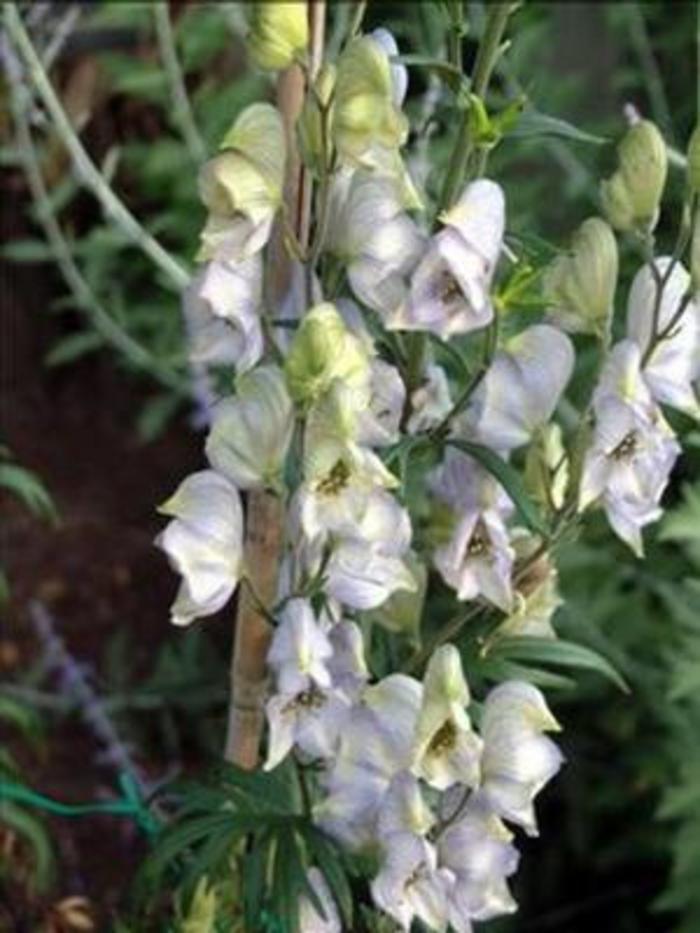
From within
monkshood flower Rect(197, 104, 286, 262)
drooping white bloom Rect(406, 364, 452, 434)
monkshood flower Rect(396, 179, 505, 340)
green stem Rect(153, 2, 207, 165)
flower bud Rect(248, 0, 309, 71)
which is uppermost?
flower bud Rect(248, 0, 309, 71)

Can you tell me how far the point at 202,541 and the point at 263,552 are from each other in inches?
3.6

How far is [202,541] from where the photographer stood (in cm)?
116

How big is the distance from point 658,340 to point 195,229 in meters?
1.57

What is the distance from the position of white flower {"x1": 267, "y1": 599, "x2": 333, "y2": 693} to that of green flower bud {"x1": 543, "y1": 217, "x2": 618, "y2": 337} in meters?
0.21

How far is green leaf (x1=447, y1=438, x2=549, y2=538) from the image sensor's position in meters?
1.17

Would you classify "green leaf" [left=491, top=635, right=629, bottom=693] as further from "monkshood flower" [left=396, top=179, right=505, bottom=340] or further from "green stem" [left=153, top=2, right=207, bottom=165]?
"green stem" [left=153, top=2, right=207, bottom=165]

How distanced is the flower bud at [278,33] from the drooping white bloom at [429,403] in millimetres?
228

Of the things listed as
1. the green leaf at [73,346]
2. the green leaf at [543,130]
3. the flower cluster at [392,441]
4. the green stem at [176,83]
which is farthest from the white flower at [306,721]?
the green leaf at [73,346]

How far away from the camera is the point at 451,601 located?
2.24 meters

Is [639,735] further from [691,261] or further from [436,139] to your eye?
[691,261]

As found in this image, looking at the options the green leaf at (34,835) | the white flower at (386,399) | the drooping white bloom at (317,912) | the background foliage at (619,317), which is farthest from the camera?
the background foliage at (619,317)

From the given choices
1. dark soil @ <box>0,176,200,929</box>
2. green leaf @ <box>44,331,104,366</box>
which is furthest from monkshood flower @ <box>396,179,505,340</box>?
green leaf @ <box>44,331,104,366</box>

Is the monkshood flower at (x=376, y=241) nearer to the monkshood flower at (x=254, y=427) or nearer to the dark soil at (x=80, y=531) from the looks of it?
the monkshood flower at (x=254, y=427)

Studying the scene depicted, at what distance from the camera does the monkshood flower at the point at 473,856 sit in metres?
1.21
